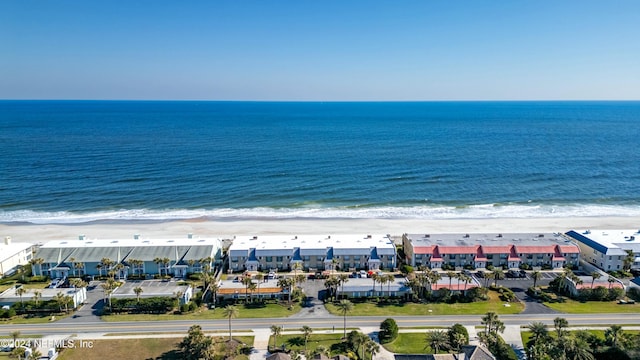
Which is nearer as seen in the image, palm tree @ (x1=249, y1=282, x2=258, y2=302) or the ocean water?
palm tree @ (x1=249, y1=282, x2=258, y2=302)

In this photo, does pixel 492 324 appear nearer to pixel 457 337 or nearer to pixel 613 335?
pixel 457 337

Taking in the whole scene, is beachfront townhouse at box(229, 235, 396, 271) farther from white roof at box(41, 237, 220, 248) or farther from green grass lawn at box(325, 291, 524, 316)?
green grass lawn at box(325, 291, 524, 316)

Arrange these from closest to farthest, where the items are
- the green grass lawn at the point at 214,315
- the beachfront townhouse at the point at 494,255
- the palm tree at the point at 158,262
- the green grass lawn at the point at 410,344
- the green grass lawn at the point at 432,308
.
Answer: the green grass lawn at the point at 410,344 < the green grass lawn at the point at 214,315 < the green grass lawn at the point at 432,308 < the palm tree at the point at 158,262 < the beachfront townhouse at the point at 494,255

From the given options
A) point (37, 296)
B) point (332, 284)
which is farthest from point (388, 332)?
point (37, 296)

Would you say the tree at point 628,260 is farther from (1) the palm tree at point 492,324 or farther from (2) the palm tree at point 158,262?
(2) the palm tree at point 158,262

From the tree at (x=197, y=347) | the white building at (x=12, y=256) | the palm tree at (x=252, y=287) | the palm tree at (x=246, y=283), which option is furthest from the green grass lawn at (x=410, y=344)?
the white building at (x=12, y=256)

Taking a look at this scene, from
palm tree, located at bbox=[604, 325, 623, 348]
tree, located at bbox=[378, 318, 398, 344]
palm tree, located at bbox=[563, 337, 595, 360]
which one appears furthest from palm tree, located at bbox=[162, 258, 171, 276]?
palm tree, located at bbox=[604, 325, 623, 348]
